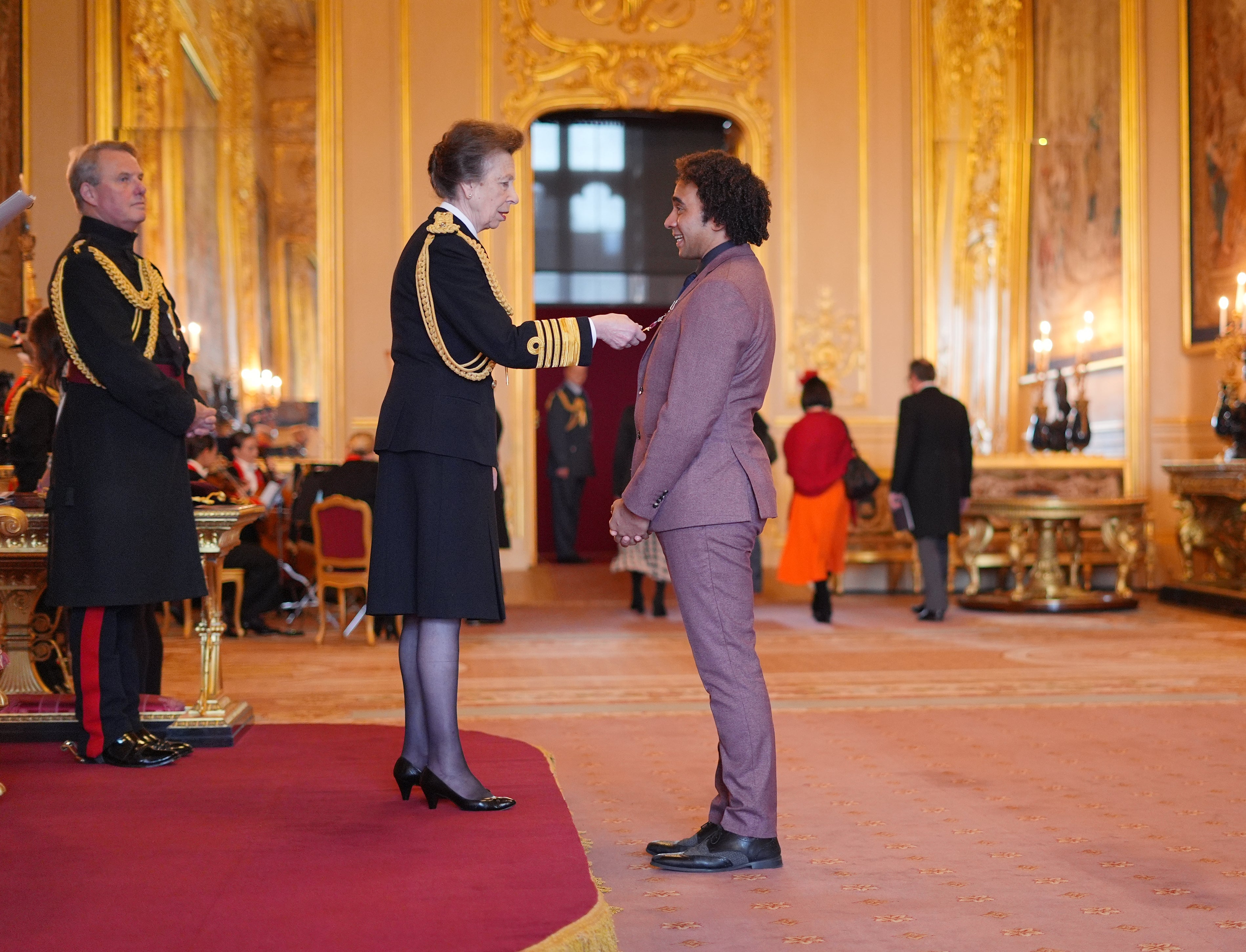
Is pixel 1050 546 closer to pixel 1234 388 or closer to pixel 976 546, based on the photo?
pixel 976 546

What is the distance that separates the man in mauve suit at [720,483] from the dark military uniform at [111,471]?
1.41m

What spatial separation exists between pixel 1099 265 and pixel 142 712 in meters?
8.29

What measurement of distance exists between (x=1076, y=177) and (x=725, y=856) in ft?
28.7

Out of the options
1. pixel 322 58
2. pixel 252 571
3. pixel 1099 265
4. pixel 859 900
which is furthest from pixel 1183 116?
pixel 859 900

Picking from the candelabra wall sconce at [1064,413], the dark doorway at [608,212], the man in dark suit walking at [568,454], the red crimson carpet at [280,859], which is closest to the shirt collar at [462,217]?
the red crimson carpet at [280,859]

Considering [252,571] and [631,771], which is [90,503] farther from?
[252,571]

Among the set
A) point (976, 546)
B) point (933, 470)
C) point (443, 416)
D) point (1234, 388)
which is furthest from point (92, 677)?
point (1234, 388)

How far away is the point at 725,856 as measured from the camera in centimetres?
270

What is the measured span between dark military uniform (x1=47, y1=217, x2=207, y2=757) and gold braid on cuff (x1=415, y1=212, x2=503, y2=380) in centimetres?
90

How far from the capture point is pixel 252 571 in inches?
287

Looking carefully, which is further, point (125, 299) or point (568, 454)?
point (568, 454)

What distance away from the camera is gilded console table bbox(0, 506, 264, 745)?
12.0ft

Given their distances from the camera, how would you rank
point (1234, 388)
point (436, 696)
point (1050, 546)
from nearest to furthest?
point (436, 696) < point (1234, 388) < point (1050, 546)

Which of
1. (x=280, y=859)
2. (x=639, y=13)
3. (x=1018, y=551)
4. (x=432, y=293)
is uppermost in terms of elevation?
(x=639, y=13)
